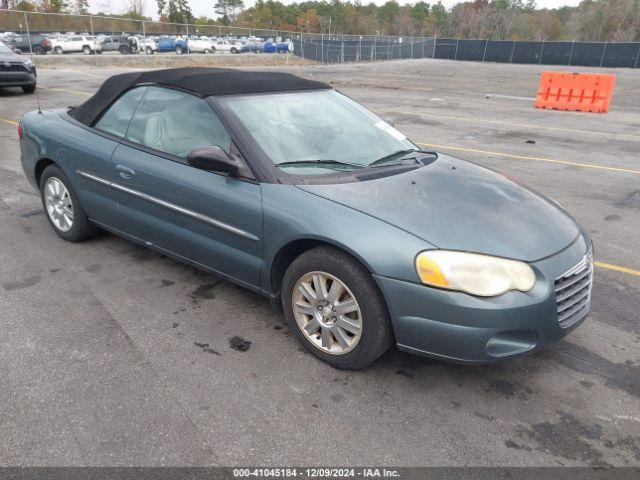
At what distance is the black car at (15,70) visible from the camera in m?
13.8

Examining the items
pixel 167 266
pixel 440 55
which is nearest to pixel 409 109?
pixel 167 266

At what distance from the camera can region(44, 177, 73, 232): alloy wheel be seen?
14.9 ft

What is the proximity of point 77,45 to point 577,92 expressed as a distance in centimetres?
3508

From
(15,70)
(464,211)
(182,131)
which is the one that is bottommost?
(15,70)

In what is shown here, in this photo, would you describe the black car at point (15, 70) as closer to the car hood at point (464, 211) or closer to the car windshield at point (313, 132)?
the car windshield at point (313, 132)

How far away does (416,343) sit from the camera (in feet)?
8.78

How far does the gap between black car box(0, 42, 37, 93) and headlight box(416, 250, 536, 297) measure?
1443 cm

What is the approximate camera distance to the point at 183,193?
136 inches

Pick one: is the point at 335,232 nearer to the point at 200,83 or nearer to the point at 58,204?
the point at 200,83

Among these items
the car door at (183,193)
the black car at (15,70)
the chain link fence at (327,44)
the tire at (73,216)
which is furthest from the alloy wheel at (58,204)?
the chain link fence at (327,44)

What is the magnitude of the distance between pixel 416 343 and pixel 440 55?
55.6m

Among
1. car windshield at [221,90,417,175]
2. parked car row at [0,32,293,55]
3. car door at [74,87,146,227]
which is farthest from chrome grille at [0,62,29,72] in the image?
parked car row at [0,32,293,55]

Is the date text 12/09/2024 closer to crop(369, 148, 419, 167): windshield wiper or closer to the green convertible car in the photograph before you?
the green convertible car

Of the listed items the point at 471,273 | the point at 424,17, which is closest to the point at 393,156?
the point at 471,273
